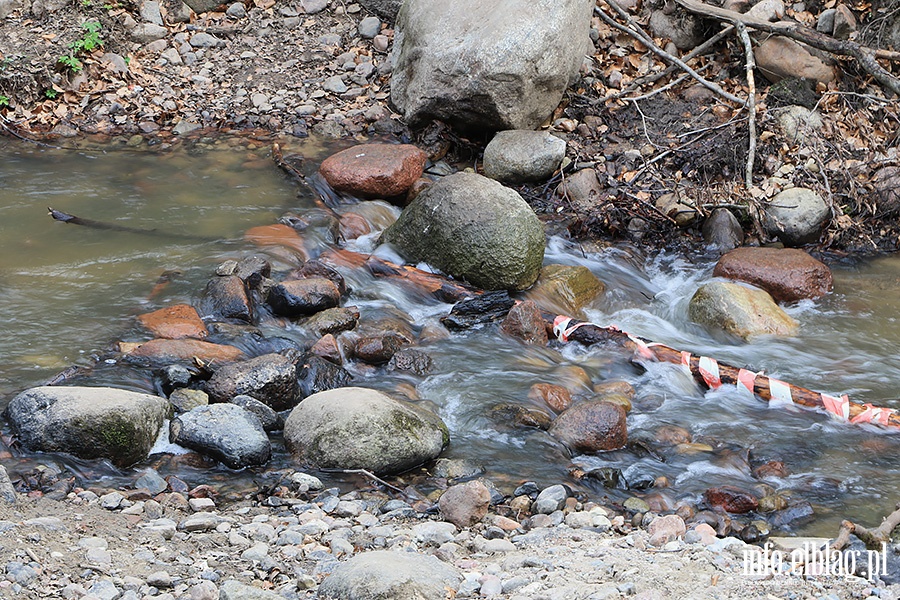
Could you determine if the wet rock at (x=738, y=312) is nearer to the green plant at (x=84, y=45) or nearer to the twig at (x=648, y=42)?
the twig at (x=648, y=42)

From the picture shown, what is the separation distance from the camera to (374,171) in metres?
7.57

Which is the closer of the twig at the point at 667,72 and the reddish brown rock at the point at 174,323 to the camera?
the reddish brown rock at the point at 174,323

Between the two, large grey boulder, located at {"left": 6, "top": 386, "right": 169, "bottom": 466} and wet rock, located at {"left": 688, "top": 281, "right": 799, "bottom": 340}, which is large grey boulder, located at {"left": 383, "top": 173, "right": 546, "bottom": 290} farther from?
large grey boulder, located at {"left": 6, "top": 386, "right": 169, "bottom": 466}

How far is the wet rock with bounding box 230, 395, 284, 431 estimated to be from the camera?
4434 mm

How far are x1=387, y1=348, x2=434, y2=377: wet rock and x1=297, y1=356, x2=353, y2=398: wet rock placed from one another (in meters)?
0.33

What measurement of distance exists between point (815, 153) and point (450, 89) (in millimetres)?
3396

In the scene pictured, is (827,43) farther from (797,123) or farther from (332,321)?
(332,321)

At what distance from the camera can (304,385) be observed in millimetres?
4863

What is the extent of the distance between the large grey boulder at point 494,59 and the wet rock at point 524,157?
12.9 inches

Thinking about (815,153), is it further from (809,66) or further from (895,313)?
(895,313)

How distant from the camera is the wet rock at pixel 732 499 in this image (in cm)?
406

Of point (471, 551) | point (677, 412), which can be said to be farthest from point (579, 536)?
point (677, 412)

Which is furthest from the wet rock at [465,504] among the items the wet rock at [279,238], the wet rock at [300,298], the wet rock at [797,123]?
the wet rock at [797,123]

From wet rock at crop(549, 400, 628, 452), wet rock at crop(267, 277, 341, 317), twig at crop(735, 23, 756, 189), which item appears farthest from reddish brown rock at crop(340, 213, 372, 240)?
twig at crop(735, 23, 756, 189)
